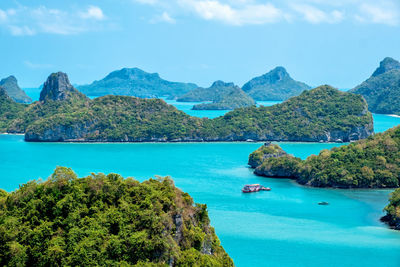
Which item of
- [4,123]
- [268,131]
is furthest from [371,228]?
[4,123]

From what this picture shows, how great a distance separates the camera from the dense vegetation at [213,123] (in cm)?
10131

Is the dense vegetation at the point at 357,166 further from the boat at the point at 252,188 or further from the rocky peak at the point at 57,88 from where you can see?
the rocky peak at the point at 57,88

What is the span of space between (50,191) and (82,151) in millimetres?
62172

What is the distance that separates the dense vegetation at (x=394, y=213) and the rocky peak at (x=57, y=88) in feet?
298

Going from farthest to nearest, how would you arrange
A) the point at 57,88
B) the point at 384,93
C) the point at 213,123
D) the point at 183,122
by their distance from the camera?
1. the point at 384,93
2. the point at 57,88
3. the point at 213,123
4. the point at 183,122

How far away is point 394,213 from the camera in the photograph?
39.3m

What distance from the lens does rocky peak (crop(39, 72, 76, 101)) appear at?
11975 cm

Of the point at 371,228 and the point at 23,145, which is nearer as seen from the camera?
the point at 371,228

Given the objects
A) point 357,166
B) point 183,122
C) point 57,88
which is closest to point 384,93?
point 183,122

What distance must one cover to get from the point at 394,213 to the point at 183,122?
6960 centimetres

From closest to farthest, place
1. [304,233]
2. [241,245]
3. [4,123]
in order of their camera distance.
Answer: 1. [241,245]
2. [304,233]
3. [4,123]

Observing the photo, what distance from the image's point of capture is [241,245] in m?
35.6

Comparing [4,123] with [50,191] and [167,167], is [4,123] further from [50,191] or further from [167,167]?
[50,191]

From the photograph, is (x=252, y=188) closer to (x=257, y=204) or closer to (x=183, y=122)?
(x=257, y=204)
